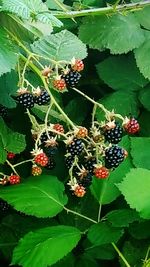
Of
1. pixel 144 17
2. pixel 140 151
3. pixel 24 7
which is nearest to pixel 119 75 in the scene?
pixel 144 17

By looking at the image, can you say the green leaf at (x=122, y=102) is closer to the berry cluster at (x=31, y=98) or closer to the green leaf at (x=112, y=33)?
the green leaf at (x=112, y=33)

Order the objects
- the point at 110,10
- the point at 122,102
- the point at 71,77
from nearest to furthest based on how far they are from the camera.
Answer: the point at 71,77 → the point at 110,10 → the point at 122,102

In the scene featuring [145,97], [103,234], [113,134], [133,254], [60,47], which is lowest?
[133,254]

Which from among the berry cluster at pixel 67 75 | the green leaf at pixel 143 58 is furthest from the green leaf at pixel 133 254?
the berry cluster at pixel 67 75

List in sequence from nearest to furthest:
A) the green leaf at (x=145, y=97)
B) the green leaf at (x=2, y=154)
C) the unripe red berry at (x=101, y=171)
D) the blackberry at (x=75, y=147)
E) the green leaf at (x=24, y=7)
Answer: the green leaf at (x=24, y=7)
the blackberry at (x=75, y=147)
the unripe red berry at (x=101, y=171)
the green leaf at (x=2, y=154)
the green leaf at (x=145, y=97)

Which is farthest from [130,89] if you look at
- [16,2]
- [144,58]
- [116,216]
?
[16,2]

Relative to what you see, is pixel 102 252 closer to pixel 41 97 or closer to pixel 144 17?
pixel 41 97
